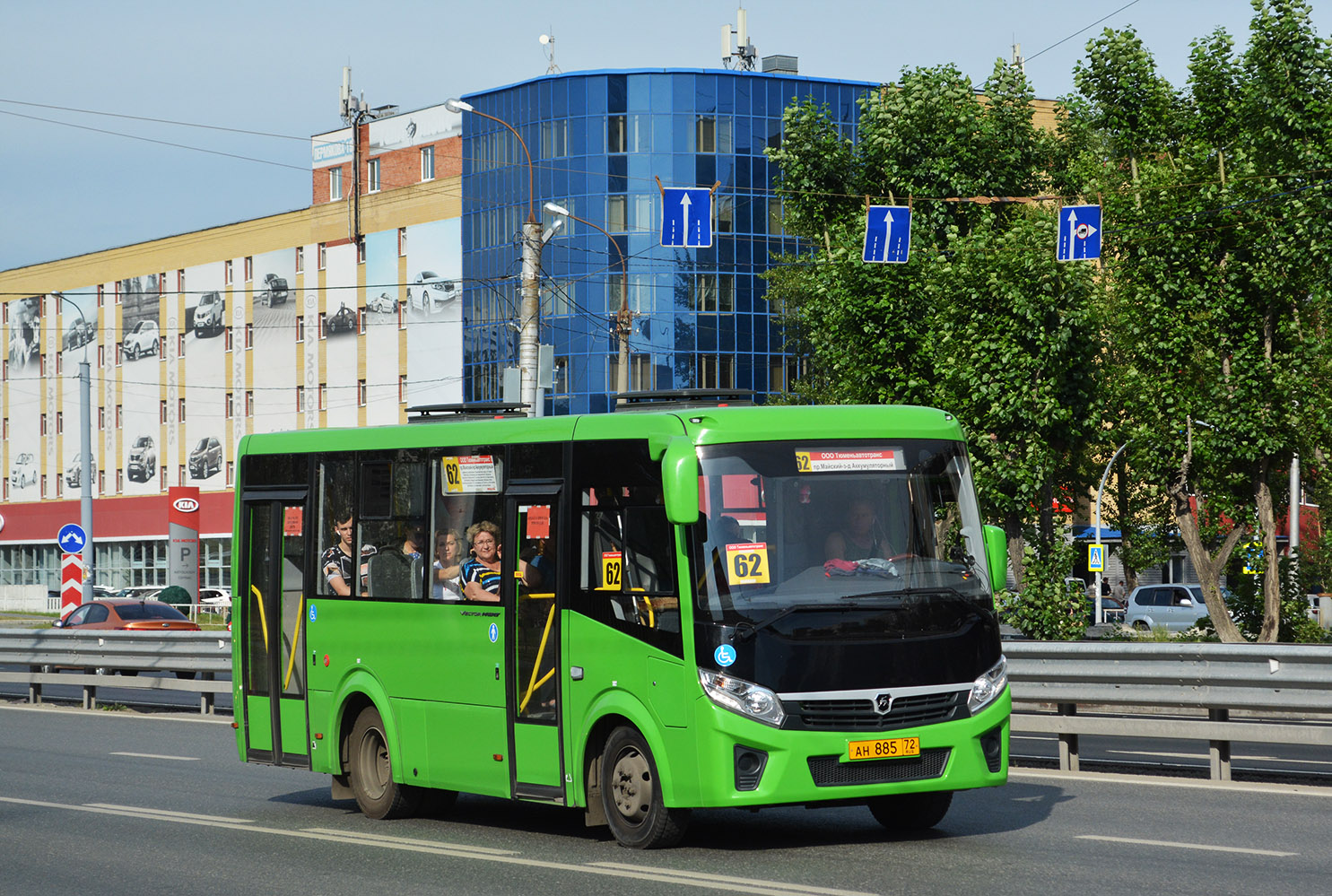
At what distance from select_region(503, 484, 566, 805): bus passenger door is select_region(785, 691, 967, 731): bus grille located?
5.85 ft

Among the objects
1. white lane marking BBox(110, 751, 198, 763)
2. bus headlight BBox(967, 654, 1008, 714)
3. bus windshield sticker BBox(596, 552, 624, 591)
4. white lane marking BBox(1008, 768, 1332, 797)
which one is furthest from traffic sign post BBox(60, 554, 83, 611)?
bus headlight BBox(967, 654, 1008, 714)

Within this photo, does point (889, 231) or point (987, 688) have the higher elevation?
point (889, 231)

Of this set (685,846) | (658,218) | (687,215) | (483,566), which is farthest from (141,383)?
(685,846)

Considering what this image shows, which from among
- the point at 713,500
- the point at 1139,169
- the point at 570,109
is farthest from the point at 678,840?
the point at 570,109

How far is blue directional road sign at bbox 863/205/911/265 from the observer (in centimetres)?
2483

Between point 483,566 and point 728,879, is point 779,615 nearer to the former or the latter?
point 728,879

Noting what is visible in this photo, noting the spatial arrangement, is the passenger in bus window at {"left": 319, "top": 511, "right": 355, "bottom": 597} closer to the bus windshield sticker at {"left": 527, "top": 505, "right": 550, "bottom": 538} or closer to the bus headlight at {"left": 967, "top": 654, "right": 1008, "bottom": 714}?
the bus windshield sticker at {"left": 527, "top": 505, "right": 550, "bottom": 538}

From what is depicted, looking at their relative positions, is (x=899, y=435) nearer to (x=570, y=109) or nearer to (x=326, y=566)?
(x=326, y=566)

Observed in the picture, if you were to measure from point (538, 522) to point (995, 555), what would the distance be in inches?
110

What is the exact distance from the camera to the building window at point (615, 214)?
67.9 metres

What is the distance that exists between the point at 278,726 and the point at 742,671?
511 cm

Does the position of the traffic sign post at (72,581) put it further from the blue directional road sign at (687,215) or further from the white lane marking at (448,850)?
the white lane marking at (448,850)

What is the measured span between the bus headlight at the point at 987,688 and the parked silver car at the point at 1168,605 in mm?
42663

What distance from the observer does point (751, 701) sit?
9.41 meters
